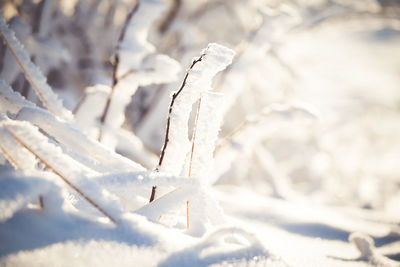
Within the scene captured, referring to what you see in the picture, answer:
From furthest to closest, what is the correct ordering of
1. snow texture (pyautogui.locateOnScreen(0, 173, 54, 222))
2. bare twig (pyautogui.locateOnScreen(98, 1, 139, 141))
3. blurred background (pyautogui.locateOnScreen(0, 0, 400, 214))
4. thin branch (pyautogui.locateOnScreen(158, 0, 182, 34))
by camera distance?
thin branch (pyautogui.locateOnScreen(158, 0, 182, 34)), blurred background (pyautogui.locateOnScreen(0, 0, 400, 214)), bare twig (pyautogui.locateOnScreen(98, 1, 139, 141)), snow texture (pyautogui.locateOnScreen(0, 173, 54, 222))

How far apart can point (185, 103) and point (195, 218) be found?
0.51 ft

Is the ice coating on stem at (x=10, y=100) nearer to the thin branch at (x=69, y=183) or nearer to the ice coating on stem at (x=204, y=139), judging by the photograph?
the thin branch at (x=69, y=183)

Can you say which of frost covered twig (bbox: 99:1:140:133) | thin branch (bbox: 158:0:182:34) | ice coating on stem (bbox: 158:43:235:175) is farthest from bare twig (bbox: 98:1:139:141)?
thin branch (bbox: 158:0:182:34)

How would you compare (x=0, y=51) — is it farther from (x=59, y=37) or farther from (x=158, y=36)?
(x=158, y=36)

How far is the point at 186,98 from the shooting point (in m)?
0.36

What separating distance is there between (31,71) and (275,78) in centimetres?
128

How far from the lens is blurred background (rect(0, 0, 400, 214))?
2.51 ft

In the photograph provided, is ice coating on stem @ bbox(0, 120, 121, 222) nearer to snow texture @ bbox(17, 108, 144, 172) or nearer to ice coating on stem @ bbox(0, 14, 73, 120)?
snow texture @ bbox(17, 108, 144, 172)

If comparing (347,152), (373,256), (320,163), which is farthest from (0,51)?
(347,152)

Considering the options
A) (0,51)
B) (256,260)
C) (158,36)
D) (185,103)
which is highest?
(158,36)

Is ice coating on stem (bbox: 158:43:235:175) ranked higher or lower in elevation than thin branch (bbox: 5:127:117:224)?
higher

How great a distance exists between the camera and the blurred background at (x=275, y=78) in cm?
76

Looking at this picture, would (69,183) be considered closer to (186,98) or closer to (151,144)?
(186,98)

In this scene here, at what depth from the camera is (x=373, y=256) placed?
17.8 inches
